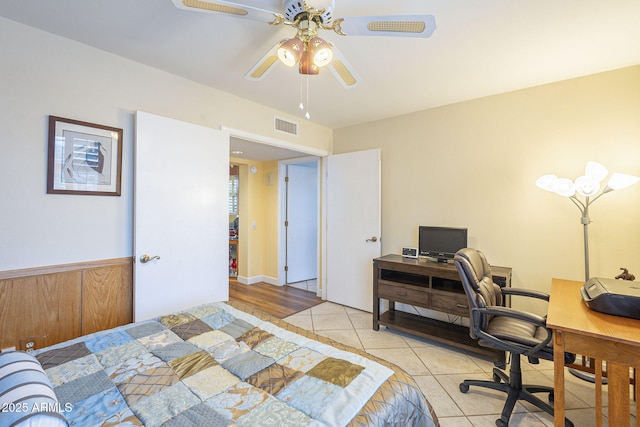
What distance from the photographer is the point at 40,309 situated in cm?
172

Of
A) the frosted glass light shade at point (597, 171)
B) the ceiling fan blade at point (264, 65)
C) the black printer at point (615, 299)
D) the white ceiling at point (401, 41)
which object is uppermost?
the white ceiling at point (401, 41)

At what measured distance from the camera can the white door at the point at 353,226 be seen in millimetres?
3410

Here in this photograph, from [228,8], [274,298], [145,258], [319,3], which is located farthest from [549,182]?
[274,298]

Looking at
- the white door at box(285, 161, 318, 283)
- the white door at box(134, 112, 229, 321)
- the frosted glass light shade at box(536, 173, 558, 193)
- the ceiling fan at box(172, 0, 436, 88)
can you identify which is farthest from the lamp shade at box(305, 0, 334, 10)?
the white door at box(285, 161, 318, 283)

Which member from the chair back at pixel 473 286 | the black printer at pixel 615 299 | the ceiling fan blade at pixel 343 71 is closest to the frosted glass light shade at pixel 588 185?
the black printer at pixel 615 299

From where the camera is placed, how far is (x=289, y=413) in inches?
35.5

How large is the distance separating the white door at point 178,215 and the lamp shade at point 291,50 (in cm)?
129

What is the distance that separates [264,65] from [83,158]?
1.46 meters

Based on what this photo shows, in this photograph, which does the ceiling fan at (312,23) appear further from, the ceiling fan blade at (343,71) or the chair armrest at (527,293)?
the chair armrest at (527,293)

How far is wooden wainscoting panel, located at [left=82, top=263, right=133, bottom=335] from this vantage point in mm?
1899

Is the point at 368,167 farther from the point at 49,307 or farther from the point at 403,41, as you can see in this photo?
the point at 49,307

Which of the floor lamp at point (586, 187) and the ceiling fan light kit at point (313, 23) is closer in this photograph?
the ceiling fan light kit at point (313, 23)

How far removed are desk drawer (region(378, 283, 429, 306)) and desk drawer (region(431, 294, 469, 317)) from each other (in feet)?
0.28

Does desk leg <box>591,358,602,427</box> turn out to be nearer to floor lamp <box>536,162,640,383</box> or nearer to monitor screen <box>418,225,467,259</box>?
floor lamp <box>536,162,640,383</box>
